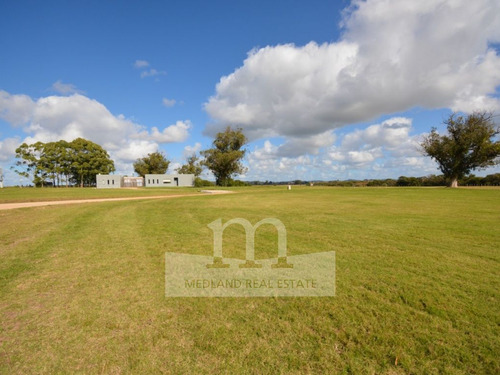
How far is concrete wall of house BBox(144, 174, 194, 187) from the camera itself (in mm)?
69438

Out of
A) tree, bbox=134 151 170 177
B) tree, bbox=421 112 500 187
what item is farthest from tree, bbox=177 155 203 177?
tree, bbox=421 112 500 187

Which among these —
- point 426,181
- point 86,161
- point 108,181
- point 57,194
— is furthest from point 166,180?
point 426,181

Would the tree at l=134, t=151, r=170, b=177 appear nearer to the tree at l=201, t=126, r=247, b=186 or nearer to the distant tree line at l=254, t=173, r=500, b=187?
the tree at l=201, t=126, r=247, b=186

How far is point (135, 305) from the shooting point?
3777 mm

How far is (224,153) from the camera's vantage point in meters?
62.9

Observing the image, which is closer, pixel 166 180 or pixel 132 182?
pixel 166 180

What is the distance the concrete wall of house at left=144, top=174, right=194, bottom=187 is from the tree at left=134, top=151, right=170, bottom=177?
23.1 metres

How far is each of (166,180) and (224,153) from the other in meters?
19.6

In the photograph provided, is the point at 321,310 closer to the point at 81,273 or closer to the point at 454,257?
the point at 454,257

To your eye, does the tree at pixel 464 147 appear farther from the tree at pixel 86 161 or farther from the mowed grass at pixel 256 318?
the tree at pixel 86 161

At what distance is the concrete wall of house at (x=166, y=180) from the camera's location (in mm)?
69438

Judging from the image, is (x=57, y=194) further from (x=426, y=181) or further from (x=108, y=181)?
(x=426, y=181)

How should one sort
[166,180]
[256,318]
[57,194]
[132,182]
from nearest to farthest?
[256,318], [57,194], [166,180], [132,182]

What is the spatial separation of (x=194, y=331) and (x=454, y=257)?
5811 millimetres
